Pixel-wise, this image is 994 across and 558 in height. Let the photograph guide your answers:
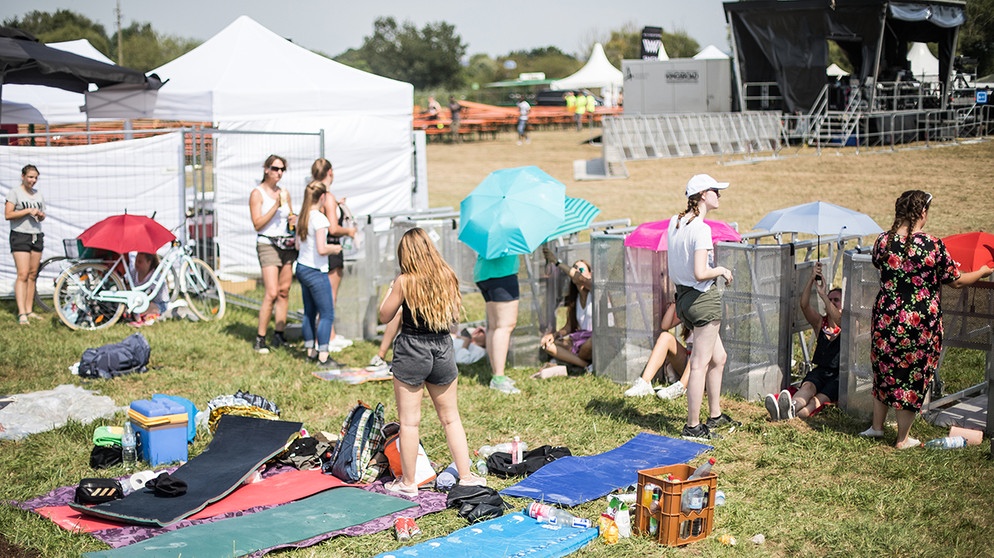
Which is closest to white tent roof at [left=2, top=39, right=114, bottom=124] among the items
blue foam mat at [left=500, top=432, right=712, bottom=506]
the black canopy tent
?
blue foam mat at [left=500, top=432, right=712, bottom=506]

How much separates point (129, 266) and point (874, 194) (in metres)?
11.1

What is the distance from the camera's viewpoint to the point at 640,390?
26.0 feet

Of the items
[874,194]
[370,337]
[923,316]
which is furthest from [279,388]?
[874,194]

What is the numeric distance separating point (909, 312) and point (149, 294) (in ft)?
26.7

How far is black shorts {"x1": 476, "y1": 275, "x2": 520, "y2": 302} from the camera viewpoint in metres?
8.27

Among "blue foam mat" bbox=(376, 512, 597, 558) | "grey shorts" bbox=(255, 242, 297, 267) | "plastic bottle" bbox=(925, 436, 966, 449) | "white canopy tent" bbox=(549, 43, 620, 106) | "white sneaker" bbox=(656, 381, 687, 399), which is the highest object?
"white canopy tent" bbox=(549, 43, 620, 106)

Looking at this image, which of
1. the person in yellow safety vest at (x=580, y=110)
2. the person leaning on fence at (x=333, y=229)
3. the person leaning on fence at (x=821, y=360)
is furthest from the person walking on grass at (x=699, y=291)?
the person in yellow safety vest at (x=580, y=110)

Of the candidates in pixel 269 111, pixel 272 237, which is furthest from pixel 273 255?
pixel 269 111

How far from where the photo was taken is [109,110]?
14484mm

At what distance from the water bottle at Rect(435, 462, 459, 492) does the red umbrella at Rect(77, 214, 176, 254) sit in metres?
5.94

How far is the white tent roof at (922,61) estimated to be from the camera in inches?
809

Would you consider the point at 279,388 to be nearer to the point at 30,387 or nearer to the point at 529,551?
the point at 30,387

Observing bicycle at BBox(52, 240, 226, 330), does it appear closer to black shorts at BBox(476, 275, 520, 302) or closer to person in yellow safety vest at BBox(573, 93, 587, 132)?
black shorts at BBox(476, 275, 520, 302)

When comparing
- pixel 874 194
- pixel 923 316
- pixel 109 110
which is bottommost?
pixel 923 316
